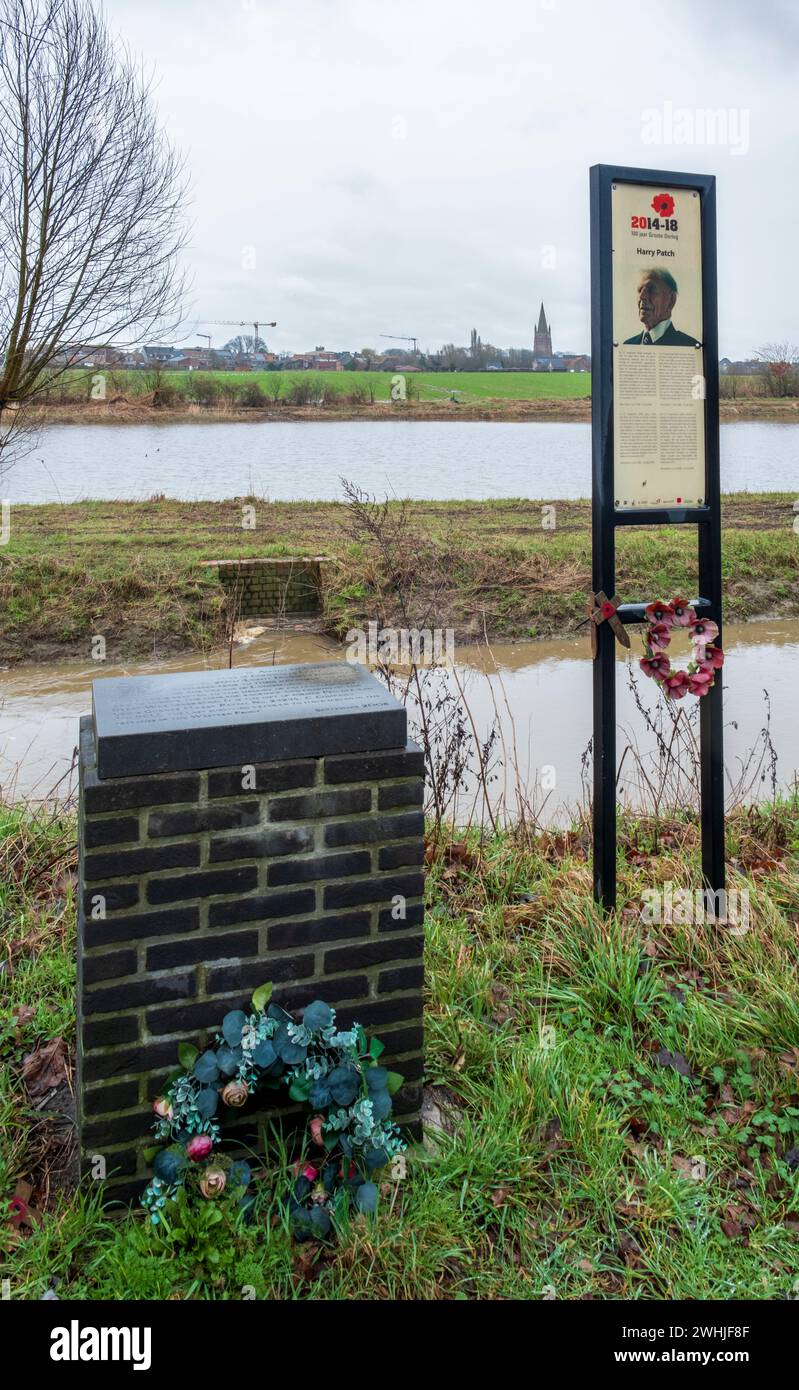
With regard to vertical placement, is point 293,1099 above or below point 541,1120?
above

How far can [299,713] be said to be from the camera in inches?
102

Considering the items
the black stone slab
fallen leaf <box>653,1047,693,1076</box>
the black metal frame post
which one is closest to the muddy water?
the black metal frame post

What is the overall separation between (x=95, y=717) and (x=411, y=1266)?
1.48 meters

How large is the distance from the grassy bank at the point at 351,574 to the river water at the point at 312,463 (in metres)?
2.28

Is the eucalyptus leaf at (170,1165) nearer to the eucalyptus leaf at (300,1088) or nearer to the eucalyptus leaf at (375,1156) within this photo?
the eucalyptus leaf at (300,1088)

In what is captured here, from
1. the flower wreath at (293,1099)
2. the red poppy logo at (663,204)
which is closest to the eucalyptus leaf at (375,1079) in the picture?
the flower wreath at (293,1099)

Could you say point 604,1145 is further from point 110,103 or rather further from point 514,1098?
point 110,103

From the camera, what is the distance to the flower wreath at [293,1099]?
2398 mm

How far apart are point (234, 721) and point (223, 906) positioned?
45 centimetres

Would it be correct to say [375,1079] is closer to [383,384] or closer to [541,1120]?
[541,1120]

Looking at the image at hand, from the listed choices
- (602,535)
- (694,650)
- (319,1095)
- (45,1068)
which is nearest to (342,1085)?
(319,1095)

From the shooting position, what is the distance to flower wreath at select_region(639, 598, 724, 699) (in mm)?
3900

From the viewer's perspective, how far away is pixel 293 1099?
8.29ft

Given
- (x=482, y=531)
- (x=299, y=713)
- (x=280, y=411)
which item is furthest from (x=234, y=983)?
(x=280, y=411)
